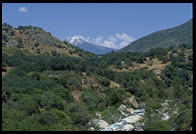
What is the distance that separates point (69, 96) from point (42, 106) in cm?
769

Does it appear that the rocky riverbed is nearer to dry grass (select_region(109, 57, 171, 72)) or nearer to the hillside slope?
dry grass (select_region(109, 57, 171, 72))

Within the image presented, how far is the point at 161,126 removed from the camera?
30.2m

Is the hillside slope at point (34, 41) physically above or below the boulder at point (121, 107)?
above

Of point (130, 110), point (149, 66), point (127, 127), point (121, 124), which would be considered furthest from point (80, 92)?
point (149, 66)

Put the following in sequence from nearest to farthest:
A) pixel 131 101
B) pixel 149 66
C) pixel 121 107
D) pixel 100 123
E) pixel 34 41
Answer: pixel 100 123, pixel 121 107, pixel 131 101, pixel 149 66, pixel 34 41

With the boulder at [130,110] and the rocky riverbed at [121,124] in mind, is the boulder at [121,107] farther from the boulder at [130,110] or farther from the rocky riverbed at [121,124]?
the rocky riverbed at [121,124]

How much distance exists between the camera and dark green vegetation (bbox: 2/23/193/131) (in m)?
33.4

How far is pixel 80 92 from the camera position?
182ft

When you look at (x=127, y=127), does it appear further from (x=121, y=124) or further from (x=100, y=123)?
(x=100, y=123)

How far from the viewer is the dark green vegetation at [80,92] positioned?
109 ft

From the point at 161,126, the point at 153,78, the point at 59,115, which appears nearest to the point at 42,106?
the point at 59,115

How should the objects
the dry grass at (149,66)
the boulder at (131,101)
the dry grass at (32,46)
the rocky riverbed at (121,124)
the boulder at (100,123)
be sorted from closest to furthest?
the rocky riverbed at (121,124) < the boulder at (100,123) < the boulder at (131,101) < the dry grass at (149,66) < the dry grass at (32,46)

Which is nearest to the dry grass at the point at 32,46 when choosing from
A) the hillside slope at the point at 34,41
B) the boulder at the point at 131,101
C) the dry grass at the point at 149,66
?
the hillside slope at the point at 34,41

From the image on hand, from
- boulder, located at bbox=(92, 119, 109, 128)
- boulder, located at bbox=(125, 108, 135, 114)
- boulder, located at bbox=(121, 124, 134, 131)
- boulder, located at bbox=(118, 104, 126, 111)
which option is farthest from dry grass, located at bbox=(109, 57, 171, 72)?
boulder, located at bbox=(121, 124, 134, 131)
